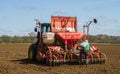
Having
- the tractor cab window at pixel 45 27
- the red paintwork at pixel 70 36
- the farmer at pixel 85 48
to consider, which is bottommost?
the farmer at pixel 85 48

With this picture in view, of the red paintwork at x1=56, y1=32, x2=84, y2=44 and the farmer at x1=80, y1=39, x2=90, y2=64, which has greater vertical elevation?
the red paintwork at x1=56, y1=32, x2=84, y2=44

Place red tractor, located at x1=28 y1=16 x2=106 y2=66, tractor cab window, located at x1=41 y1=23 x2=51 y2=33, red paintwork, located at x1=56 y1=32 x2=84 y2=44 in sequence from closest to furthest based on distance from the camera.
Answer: red tractor, located at x1=28 y1=16 x2=106 y2=66, red paintwork, located at x1=56 y1=32 x2=84 y2=44, tractor cab window, located at x1=41 y1=23 x2=51 y2=33

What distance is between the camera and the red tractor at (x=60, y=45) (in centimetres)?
1825

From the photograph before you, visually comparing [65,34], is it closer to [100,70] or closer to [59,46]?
[59,46]

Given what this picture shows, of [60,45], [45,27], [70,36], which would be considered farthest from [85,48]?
[45,27]

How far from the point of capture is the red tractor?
1825 centimetres

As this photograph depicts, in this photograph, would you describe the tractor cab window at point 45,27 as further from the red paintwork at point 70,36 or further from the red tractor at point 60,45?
the red paintwork at point 70,36

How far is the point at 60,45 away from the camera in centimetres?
1958

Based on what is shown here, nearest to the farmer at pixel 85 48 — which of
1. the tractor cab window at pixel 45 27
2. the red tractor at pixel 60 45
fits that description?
the red tractor at pixel 60 45

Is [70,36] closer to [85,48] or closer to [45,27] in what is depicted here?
[85,48]

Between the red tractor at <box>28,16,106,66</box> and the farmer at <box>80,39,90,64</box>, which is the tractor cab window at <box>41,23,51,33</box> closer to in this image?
the red tractor at <box>28,16,106,66</box>

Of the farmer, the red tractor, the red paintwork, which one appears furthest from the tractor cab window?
the farmer

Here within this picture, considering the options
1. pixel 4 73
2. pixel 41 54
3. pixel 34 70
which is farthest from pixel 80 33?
pixel 4 73

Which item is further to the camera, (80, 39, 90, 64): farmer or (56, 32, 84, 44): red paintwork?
(56, 32, 84, 44): red paintwork
